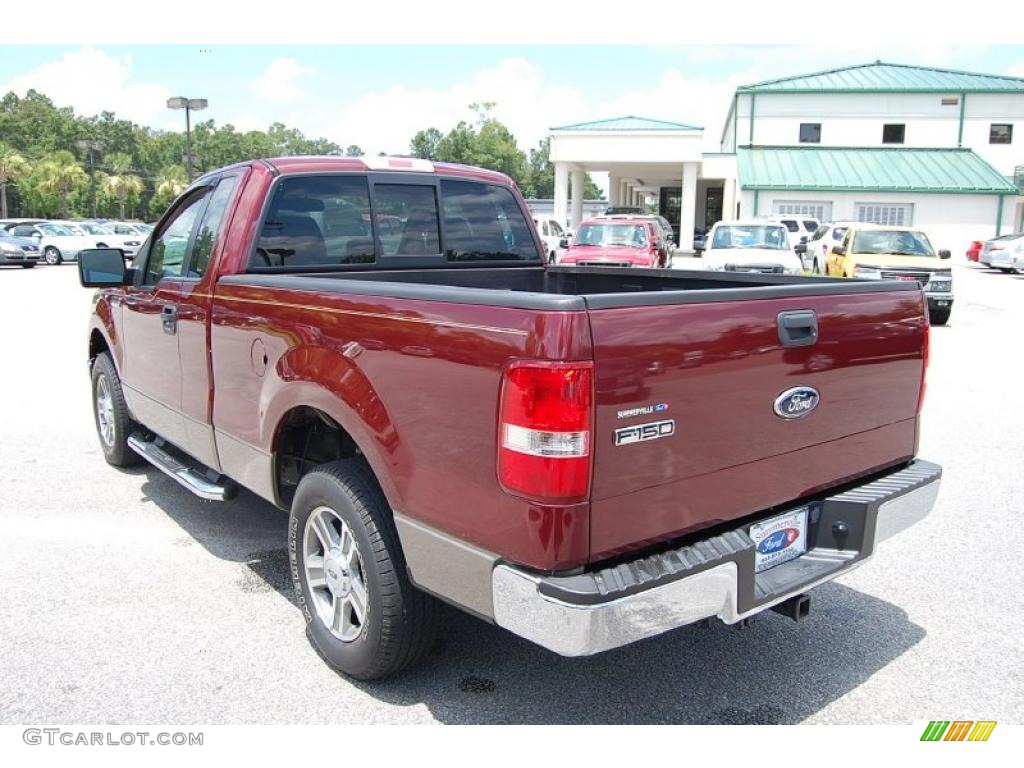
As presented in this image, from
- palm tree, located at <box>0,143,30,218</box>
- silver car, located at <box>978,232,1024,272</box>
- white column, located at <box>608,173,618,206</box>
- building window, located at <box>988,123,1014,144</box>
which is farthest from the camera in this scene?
palm tree, located at <box>0,143,30,218</box>

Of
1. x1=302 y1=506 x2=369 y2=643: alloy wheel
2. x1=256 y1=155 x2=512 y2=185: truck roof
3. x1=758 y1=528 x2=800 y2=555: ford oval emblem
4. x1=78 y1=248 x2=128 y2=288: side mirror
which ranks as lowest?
x1=302 y1=506 x2=369 y2=643: alloy wheel

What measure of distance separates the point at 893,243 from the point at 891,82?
105 feet

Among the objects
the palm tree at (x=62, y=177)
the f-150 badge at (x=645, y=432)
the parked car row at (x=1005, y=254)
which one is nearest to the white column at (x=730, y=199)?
the parked car row at (x=1005, y=254)

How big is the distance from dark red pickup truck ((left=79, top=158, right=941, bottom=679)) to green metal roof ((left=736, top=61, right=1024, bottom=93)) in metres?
42.7

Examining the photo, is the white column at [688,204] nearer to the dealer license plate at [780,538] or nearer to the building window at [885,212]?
the building window at [885,212]

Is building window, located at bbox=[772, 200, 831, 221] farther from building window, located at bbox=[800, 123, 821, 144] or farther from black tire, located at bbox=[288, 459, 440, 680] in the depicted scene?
black tire, located at bbox=[288, 459, 440, 680]

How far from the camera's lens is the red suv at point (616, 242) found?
1814 centimetres

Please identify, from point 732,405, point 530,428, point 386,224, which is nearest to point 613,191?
point 386,224

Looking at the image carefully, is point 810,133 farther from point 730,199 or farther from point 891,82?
point 730,199

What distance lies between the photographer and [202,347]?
4.16 meters

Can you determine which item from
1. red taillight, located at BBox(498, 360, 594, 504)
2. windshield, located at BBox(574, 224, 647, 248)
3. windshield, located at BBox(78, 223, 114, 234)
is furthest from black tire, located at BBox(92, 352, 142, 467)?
windshield, located at BBox(78, 223, 114, 234)

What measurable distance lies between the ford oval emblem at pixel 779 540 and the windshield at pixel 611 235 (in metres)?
16.4

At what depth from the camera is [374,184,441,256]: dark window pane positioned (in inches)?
179

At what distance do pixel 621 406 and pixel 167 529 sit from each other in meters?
3.55
